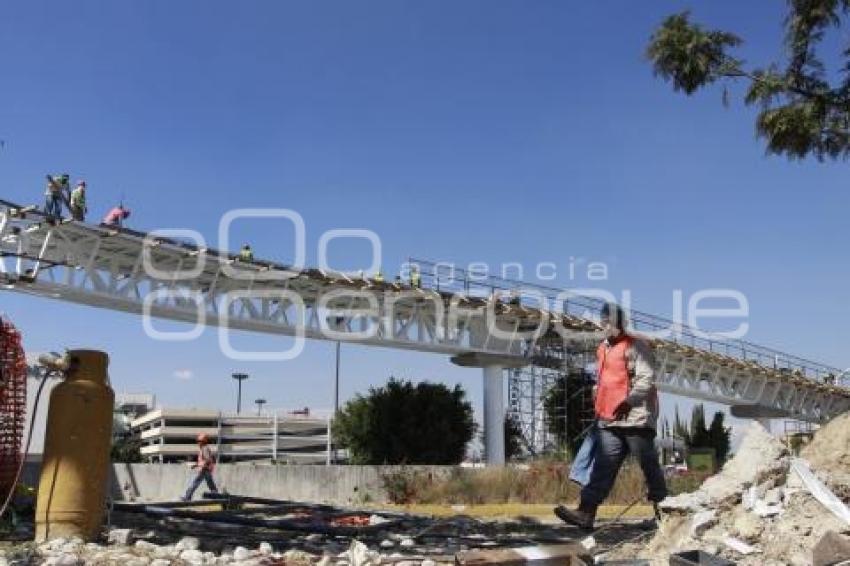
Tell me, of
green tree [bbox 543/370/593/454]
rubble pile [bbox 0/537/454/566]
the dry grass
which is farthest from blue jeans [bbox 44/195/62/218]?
green tree [bbox 543/370/593/454]

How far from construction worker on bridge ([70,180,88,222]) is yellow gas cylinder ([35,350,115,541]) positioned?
16.9 metres

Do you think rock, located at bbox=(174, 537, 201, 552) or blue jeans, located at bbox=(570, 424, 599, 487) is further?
blue jeans, located at bbox=(570, 424, 599, 487)

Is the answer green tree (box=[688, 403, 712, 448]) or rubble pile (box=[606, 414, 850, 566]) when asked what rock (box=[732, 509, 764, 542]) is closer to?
rubble pile (box=[606, 414, 850, 566])

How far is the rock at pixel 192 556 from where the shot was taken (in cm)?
666

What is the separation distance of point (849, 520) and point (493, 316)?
30.7 metres

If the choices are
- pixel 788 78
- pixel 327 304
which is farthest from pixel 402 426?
pixel 788 78

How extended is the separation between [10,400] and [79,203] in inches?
609

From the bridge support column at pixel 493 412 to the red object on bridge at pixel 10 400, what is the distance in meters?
28.8

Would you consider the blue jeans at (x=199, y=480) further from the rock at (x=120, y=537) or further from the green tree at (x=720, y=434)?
the green tree at (x=720, y=434)

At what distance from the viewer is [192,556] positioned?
6836 mm

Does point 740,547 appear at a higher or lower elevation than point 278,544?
higher

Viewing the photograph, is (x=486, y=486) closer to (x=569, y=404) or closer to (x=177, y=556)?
(x=177, y=556)

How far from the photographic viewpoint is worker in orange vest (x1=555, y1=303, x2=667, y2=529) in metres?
7.67

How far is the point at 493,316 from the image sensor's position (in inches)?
→ 1425
